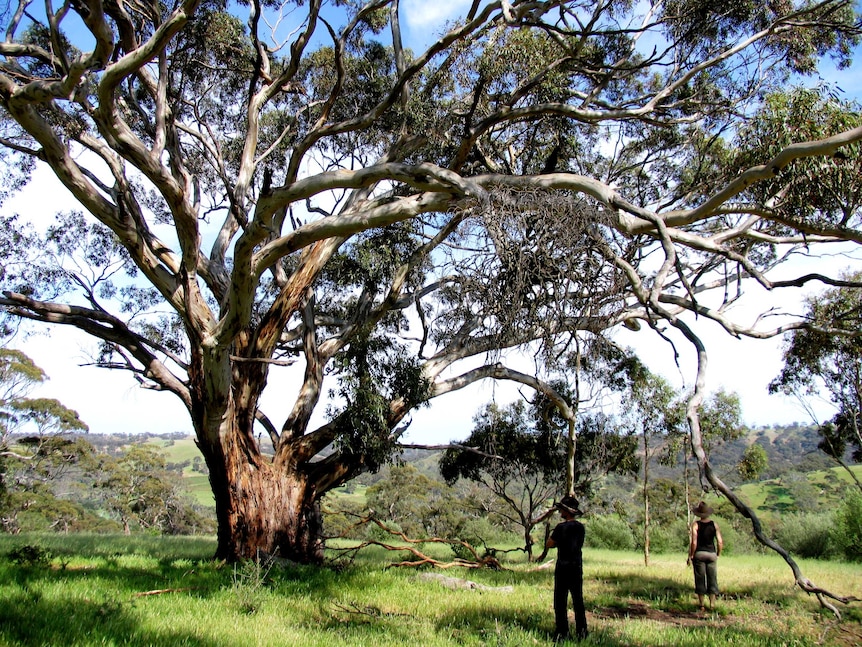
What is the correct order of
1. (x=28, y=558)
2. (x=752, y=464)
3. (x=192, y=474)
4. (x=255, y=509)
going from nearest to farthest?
(x=28, y=558)
(x=255, y=509)
(x=752, y=464)
(x=192, y=474)

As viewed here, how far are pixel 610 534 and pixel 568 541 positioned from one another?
65.6 ft

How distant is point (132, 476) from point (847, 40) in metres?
35.0

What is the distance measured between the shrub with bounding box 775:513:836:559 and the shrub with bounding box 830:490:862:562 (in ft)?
2.11

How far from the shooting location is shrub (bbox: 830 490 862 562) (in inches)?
632

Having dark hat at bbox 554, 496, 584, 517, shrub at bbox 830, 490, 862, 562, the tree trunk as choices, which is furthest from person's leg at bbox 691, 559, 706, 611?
shrub at bbox 830, 490, 862, 562

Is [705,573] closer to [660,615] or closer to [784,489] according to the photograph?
[660,615]

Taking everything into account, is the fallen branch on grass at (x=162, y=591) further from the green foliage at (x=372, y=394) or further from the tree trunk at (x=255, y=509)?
the green foliage at (x=372, y=394)

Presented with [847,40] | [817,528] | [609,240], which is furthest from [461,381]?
[817,528]

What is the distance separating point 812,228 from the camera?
23.8 ft

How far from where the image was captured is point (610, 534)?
949 inches

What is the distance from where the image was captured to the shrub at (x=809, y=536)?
18094mm

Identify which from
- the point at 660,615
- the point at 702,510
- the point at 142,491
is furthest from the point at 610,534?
the point at 142,491

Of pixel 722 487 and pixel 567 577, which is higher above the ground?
pixel 722 487

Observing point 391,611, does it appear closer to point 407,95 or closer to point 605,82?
point 407,95
